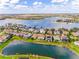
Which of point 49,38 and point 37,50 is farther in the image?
point 49,38

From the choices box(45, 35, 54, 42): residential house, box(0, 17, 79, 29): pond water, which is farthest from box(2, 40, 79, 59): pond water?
box(0, 17, 79, 29): pond water

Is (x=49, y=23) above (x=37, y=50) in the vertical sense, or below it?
above

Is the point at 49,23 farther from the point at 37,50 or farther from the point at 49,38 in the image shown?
the point at 37,50

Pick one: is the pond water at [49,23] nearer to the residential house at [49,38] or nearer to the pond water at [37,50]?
the residential house at [49,38]

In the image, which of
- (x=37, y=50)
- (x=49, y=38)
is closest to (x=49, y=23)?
(x=49, y=38)

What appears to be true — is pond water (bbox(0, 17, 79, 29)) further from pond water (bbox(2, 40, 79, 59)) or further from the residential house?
pond water (bbox(2, 40, 79, 59))

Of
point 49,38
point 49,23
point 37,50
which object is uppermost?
point 49,23

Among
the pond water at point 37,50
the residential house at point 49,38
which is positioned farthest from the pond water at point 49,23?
the pond water at point 37,50

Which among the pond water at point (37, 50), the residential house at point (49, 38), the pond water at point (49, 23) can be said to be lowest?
the pond water at point (37, 50)

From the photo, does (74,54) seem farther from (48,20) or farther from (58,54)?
(48,20)
